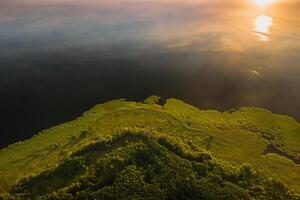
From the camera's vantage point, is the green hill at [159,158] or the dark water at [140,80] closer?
the green hill at [159,158]

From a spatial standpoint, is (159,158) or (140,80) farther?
(140,80)

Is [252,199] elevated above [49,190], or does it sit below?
below

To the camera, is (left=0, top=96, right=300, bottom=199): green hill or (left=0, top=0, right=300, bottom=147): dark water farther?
(left=0, top=0, right=300, bottom=147): dark water

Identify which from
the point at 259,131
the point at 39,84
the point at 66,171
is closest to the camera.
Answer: the point at 66,171

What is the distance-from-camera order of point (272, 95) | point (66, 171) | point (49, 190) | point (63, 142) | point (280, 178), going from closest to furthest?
point (49, 190)
point (66, 171)
point (280, 178)
point (63, 142)
point (272, 95)

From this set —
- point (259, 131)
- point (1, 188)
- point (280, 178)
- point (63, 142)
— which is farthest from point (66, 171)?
point (259, 131)

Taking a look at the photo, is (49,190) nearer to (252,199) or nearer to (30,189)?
(30,189)

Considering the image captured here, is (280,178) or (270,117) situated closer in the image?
(280,178)
